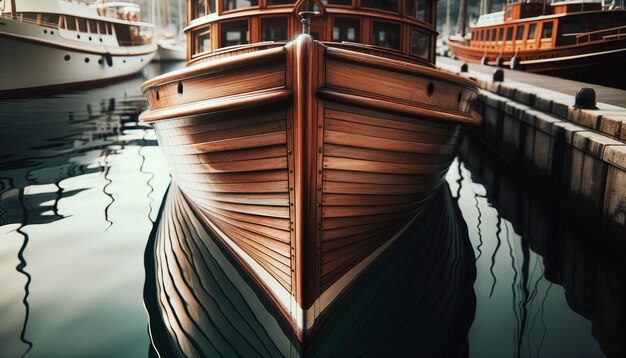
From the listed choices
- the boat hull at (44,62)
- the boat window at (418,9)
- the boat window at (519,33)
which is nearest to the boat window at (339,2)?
the boat window at (418,9)

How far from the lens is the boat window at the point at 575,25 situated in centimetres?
1750

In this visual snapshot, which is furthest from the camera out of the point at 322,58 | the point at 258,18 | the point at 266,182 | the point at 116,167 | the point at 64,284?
the point at 116,167

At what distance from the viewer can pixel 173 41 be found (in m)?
54.0

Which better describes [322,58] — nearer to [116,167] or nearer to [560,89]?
[116,167]

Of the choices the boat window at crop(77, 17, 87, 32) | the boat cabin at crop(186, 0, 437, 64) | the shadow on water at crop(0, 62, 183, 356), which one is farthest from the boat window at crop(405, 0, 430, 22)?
the boat window at crop(77, 17, 87, 32)

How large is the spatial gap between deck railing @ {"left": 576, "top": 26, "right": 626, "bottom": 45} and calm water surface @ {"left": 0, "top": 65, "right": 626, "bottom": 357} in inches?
367

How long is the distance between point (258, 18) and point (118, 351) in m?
3.74

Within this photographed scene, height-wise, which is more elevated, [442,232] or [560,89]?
[560,89]

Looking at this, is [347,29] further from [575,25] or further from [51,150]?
[575,25]

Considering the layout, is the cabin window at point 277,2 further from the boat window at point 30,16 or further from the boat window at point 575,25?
the boat window at point 30,16

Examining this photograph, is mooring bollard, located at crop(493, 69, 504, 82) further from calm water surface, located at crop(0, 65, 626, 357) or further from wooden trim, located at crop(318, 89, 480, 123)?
wooden trim, located at crop(318, 89, 480, 123)

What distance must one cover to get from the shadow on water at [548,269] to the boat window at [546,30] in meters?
12.4

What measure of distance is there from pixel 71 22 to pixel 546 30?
66.2 feet

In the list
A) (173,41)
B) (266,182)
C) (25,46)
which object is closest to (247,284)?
(266,182)
